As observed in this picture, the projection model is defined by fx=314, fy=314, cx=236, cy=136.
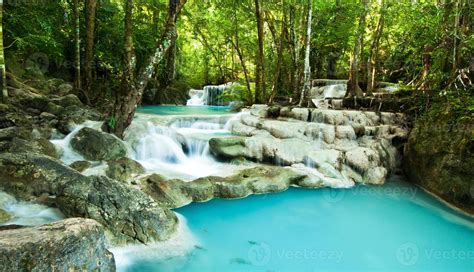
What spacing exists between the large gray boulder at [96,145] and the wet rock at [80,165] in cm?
40

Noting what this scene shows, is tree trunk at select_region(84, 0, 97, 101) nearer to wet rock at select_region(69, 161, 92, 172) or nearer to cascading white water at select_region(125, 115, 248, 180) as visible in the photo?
cascading white water at select_region(125, 115, 248, 180)

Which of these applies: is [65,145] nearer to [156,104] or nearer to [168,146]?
[168,146]

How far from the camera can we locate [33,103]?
25.4ft

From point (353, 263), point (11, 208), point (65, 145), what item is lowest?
point (353, 263)

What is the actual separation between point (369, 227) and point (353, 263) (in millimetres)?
1248

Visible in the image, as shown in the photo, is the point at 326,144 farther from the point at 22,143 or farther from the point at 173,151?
the point at 22,143

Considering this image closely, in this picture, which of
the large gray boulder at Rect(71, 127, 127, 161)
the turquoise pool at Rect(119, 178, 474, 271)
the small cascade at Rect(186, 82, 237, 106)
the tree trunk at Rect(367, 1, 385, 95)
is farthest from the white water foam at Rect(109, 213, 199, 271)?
the small cascade at Rect(186, 82, 237, 106)

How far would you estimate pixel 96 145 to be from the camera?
6344mm

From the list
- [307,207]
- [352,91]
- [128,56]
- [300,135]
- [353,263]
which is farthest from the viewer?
[352,91]

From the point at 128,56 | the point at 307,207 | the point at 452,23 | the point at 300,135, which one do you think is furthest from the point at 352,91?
the point at 128,56

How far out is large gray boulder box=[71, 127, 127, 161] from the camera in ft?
20.5

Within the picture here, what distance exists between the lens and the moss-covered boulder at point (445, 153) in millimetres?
5617

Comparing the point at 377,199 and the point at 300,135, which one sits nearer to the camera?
the point at 377,199

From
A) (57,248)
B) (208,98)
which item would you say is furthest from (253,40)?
(57,248)
